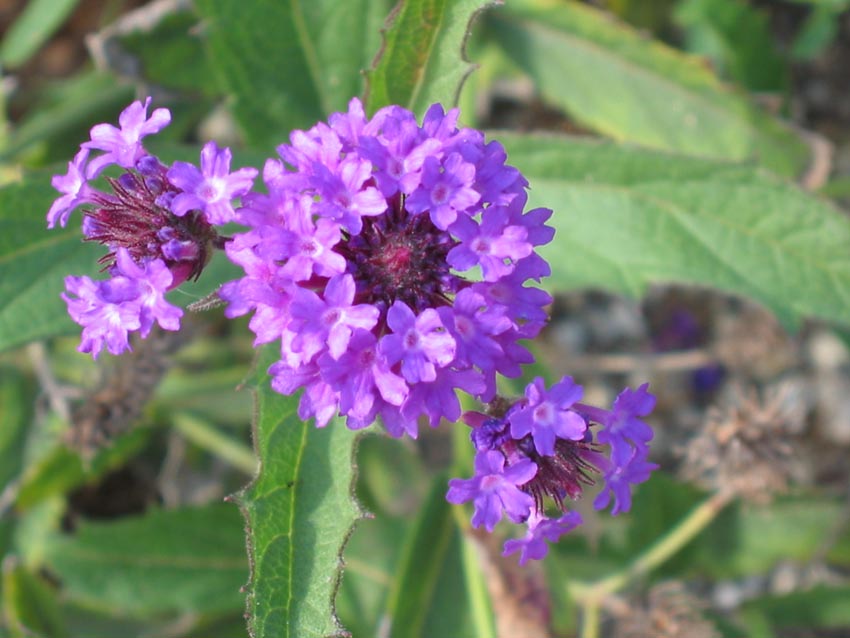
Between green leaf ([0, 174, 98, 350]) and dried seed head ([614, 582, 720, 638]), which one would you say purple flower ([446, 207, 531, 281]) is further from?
dried seed head ([614, 582, 720, 638])

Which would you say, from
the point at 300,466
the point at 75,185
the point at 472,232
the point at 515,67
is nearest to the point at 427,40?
the point at 472,232

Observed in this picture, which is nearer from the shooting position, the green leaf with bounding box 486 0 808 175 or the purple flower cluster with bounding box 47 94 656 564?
the purple flower cluster with bounding box 47 94 656 564

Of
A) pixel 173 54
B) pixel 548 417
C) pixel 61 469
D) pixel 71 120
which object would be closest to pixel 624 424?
pixel 548 417

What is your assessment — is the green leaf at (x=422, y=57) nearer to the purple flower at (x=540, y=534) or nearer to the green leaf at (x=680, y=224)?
the green leaf at (x=680, y=224)

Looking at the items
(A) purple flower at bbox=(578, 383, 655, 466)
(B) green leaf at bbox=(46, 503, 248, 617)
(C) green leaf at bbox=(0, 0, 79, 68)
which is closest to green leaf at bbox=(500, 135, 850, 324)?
(A) purple flower at bbox=(578, 383, 655, 466)

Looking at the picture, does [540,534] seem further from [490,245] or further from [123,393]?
[123,393]

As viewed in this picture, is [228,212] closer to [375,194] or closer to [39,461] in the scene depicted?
[375,194]

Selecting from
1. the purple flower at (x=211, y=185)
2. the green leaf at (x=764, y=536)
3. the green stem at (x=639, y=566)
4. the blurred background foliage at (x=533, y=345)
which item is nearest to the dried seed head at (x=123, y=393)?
the blurred background foliage at (x=533, y=345)
